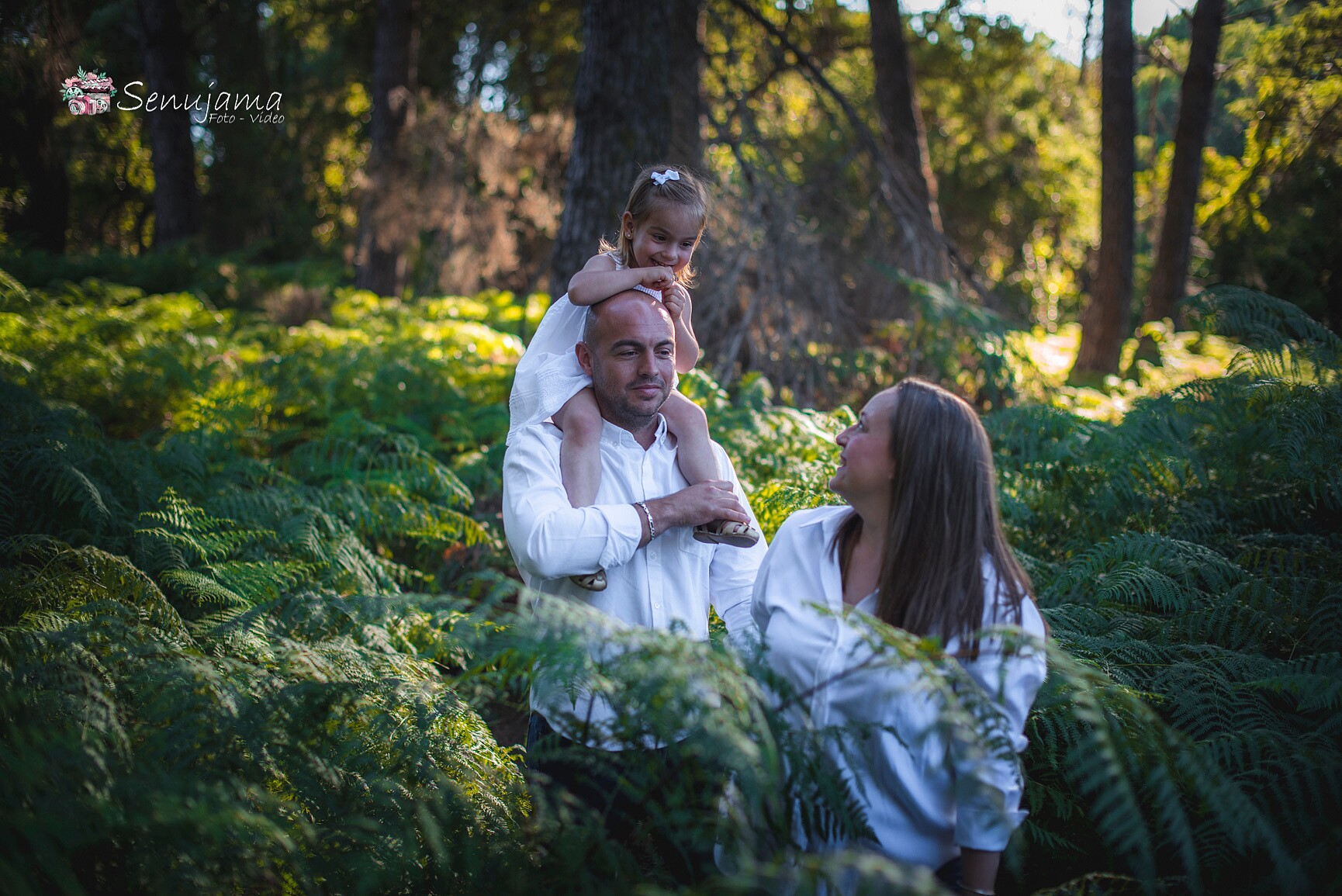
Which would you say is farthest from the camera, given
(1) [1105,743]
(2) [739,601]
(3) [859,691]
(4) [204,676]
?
(2) [739,601]

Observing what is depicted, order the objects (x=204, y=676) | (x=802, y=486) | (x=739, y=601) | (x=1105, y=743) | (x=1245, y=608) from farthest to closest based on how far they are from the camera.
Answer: (x=802, y=486) → (x=1245, y=608) → (x=739, y=601) → (x=204, y=676) → (x=1105, y=743)

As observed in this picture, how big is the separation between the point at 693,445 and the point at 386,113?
10.5 metres

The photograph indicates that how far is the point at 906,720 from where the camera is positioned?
2004 millimetres

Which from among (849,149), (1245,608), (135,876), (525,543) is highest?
(849,149)

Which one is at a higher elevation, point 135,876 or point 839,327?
point 839,327

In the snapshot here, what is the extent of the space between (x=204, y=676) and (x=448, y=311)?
741 cm

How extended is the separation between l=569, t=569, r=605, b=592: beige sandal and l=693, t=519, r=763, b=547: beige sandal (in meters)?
0.34

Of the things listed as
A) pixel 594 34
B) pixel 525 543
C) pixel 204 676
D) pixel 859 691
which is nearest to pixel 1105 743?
pixel 859 691

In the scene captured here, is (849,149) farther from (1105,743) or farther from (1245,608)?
(1105,743)

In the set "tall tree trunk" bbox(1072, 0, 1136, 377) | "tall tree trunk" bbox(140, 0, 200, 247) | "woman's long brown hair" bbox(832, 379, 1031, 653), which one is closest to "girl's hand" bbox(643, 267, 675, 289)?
"woman's long brown hair" bbox(832, 379, 1031, 653)

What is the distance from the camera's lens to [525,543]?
2.29 m

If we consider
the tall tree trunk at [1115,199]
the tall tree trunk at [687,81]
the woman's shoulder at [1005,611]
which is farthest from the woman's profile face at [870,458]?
the tall tree trunk at [1115,199]

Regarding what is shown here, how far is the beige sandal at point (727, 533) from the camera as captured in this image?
8.18 feet

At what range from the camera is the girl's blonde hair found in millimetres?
3432
